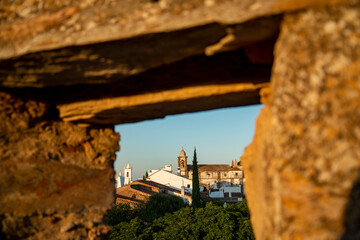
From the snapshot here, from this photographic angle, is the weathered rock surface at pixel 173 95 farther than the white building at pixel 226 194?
No

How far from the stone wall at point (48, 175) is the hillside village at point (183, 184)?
4569 millimetres

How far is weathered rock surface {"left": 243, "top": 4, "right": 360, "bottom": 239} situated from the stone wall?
70.1 inches

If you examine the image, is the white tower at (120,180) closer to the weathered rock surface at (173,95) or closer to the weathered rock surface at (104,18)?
the weathered rock surface at (173,95)

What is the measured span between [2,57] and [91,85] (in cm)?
74

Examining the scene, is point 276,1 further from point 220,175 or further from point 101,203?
point 220,175

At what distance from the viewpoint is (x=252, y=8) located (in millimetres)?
1497

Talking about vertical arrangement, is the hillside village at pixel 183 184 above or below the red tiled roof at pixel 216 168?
below

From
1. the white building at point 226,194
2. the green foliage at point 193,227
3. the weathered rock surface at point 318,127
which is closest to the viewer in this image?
the weathered rock surface at point 318,127

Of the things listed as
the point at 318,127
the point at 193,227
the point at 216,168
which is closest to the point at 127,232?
the point at 193,227

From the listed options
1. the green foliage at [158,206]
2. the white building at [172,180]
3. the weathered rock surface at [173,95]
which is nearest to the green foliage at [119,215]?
the green foliage at [158,206]

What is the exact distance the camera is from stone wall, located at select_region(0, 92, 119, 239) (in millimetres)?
2414

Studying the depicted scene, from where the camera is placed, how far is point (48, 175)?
101 inches

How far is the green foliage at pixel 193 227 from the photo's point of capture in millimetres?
14281

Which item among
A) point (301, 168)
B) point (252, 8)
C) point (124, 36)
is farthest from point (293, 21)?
point (124, 36)
